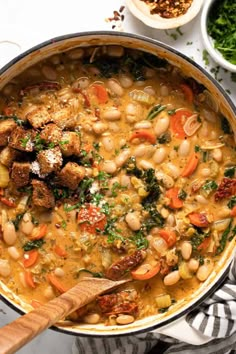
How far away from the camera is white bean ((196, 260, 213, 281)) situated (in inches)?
152

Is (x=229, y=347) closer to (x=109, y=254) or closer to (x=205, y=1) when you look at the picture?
(x=109, y=254)

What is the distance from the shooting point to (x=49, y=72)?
12.6 feet

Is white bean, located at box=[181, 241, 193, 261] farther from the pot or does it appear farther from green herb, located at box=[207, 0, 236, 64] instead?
green herb, located at box=[207, 0, 236, 64]

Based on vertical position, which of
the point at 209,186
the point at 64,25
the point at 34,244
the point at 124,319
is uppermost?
the point at 64,25

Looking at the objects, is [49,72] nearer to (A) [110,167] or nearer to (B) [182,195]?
(A) [110,167]

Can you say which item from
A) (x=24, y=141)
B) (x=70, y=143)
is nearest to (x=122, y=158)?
(x=70, y=143)

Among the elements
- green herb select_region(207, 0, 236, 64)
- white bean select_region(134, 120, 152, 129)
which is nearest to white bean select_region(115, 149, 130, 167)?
white bean select_region(134, 120, 152, 129)

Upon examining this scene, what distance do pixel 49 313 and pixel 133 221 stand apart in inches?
29.7

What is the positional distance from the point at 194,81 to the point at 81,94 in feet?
1.91

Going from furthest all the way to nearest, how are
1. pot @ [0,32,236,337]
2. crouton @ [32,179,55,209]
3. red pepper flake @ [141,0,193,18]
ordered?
red pepper flake @ [141,0,193,18] → crouton @ [32,179,55,209] → pot @ [0,32,236,337]

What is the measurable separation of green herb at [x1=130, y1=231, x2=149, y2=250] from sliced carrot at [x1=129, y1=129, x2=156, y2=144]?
48 cm

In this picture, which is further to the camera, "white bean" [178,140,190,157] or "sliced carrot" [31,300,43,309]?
"sliced carrot" [31,300,43,309]

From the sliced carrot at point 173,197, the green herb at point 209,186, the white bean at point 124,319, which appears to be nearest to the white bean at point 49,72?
the sliced carrot at point 173,197

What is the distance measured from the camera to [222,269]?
3828 millimetres
